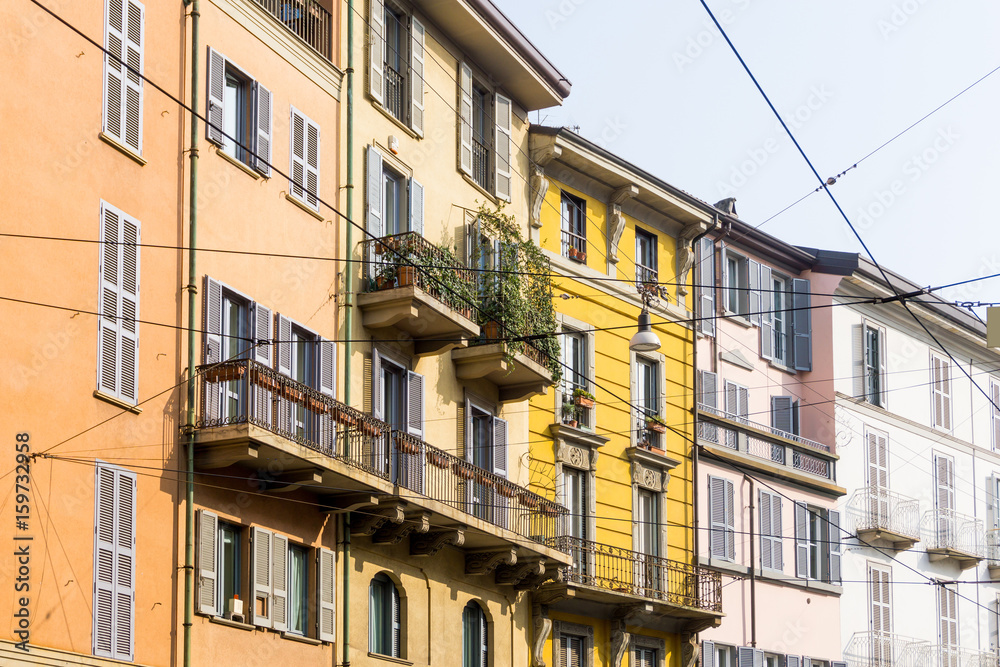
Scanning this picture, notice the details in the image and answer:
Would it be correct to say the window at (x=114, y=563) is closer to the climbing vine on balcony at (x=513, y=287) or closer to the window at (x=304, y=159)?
the window at (x=304, y=159)

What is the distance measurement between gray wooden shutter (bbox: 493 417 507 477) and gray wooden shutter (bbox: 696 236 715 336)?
7838mm

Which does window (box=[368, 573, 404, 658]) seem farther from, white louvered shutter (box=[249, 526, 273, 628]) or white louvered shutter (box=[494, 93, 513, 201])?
white louvered shutter (box=[494, 93, 513, 201])

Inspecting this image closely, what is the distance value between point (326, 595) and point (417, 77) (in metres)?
9.01

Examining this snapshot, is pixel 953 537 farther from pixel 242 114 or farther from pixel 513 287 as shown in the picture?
pixel 242 114

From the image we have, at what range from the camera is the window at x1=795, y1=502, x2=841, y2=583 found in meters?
35.0

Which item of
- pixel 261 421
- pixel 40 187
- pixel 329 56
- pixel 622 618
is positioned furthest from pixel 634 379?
pixel 40 187

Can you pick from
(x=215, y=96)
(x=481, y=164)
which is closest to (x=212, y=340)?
(x=215, y=96)

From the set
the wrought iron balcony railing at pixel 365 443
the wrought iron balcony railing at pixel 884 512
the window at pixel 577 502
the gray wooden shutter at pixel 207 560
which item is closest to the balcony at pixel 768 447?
the wrought iron balcony railing at pixel 884 512

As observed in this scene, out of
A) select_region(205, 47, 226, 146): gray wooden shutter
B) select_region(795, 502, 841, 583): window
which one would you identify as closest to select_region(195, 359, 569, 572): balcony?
select_region(205, 47, 226, 146): gray wooden shutter

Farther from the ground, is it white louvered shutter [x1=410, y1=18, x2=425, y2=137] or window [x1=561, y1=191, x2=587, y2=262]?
white louvered shutter [x1=410, y1=18, x2=425, y2=137]

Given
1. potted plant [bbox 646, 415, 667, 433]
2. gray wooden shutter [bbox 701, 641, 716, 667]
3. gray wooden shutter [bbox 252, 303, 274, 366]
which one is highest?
potted plant [bbox 646, 415, 667, 433]

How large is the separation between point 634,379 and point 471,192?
5.65 metres

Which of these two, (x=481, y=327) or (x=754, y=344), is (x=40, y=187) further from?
(x=754, y=344)

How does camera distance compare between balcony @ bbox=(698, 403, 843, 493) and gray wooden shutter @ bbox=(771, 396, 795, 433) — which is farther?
gray wooden shutter @ bbox=(771, 396, 795, 433)
